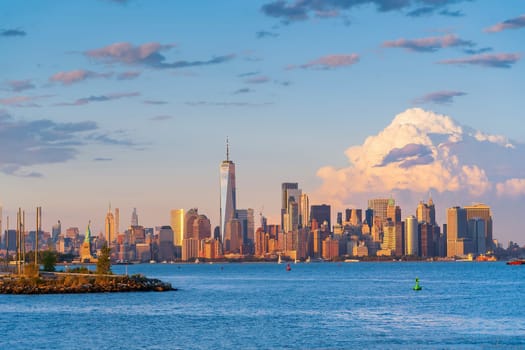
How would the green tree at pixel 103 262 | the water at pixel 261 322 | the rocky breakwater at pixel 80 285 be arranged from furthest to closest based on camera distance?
1. the green tree at pixel 103 262
2. the rocky breakwater at pixel 80 285
3. the water at pixel 261 322

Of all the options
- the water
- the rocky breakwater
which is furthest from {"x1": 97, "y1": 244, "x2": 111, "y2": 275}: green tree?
the water

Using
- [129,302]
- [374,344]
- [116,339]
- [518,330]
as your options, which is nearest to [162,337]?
[116,339]

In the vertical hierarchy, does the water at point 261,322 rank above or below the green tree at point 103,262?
below

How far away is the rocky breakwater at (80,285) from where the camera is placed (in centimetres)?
13050

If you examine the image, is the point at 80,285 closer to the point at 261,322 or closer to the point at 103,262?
the point at 103,262

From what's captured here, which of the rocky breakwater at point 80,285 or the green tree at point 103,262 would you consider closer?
the rocky breakwater at point 80,285

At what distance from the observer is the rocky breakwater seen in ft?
428

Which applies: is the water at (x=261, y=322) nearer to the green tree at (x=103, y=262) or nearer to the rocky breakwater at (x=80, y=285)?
the rocky breakwater at (x=80, y=285)

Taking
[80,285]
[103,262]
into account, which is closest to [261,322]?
[80,285]

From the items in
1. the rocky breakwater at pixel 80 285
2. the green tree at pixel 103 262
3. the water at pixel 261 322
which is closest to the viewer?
the water at pixel 261 322

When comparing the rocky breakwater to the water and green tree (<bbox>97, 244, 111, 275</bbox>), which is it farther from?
the water

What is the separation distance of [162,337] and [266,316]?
831 inches

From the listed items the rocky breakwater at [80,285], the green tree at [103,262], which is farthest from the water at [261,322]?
the green tree at [103,262]

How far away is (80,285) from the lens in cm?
13412
